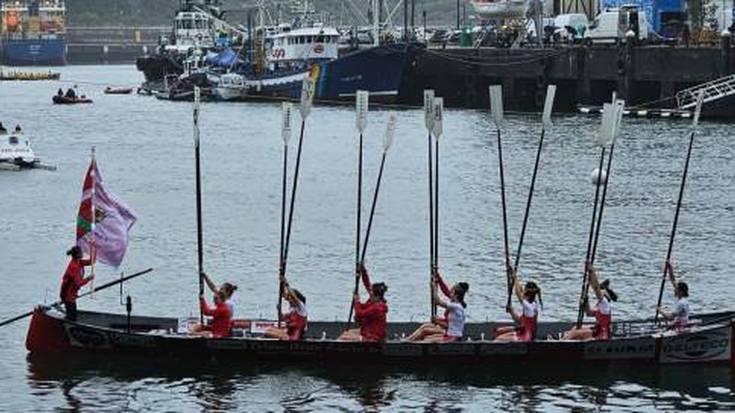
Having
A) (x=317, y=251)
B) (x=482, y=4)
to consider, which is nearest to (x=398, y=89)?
(x=482, y=4)

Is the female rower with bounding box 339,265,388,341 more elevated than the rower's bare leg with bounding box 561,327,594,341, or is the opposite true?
the female rower with bounding box 339,265,388,341

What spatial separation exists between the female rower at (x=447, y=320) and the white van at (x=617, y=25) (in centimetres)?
7256

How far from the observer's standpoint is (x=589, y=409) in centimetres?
3500

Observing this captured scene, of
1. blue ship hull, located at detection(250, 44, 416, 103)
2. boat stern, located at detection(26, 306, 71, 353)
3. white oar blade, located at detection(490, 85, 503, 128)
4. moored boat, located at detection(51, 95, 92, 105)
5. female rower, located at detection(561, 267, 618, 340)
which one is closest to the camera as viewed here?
female rower, located at detection(561, 267, 618, 340)

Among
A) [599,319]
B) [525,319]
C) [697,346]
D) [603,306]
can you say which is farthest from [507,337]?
[697,346]

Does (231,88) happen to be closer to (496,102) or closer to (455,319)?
(496,102)

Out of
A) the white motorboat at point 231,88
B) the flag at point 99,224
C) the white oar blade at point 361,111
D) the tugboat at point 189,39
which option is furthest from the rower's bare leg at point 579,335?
the tugboat at point 189,39

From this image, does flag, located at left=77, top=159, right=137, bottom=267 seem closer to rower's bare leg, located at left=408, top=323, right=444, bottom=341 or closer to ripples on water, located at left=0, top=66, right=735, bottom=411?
ripples on water, located at left=0, top=66, right=735, bottom=411

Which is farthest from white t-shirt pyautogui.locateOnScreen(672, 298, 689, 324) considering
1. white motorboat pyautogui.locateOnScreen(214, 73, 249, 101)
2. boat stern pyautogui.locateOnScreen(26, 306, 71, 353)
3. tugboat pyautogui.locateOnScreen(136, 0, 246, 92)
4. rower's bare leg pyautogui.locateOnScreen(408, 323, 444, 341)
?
tugboat pyautogui.locateOnScreen(136, 0, 246, 92)

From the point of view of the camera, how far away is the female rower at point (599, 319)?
36.8 meters

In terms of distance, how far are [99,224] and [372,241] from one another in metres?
18.6

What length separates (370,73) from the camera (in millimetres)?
125000

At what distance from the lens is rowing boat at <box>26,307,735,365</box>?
36938 mm

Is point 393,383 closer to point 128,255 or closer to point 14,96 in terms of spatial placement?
point 128,255
